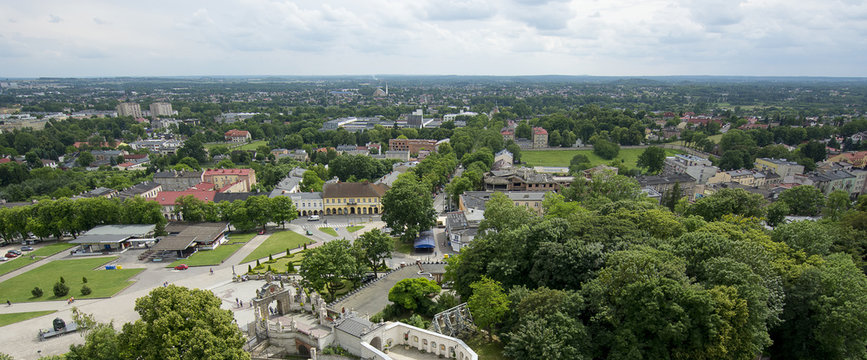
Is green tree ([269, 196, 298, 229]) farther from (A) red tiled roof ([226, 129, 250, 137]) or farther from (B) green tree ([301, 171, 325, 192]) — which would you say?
(A) red tiled roof ([226, 129, 250, 137])

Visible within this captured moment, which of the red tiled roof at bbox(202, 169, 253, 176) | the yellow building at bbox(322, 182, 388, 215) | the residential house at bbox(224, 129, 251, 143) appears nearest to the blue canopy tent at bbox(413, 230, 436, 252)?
the yellow building at bbox(322, 182, 388, 215)

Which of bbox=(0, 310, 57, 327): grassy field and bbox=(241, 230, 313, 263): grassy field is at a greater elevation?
bbox=(0, 310, 57, 327): grassy field

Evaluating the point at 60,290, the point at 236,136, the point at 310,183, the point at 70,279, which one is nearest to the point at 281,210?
the point at 310,183

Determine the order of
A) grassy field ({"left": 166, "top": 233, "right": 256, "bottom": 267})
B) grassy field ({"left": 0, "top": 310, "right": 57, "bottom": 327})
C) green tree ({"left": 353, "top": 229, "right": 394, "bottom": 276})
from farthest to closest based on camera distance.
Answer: grassy field ({"left": 166, "top": 233, "right": 256, "bottom": 267}) < green tree ({"left": 353, "top": 229, "right": 394, "bottom": 276}) < grassy field ({"left": 0, "top": 310, "right": 57, "bottom": 327})

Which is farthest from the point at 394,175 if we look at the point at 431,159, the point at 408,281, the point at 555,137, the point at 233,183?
the point at 555,137

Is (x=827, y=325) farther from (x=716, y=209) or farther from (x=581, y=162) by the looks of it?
(x=581, y=162)

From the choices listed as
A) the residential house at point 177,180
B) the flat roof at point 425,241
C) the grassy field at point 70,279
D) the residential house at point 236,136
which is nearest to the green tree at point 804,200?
the flat roof at point 425,241

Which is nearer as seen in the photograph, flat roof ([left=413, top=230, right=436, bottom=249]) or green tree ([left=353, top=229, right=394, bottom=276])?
green tree ([left=353, top=229, right=394, bottom=276])
